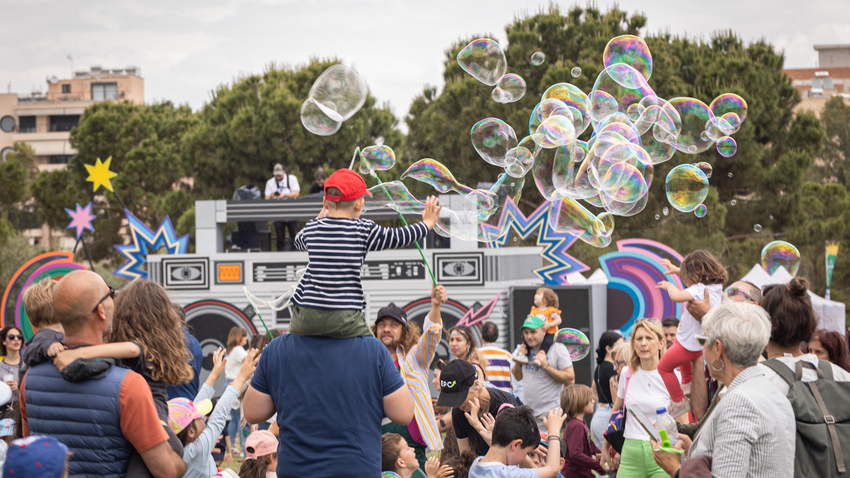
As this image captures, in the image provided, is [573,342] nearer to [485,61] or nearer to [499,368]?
[499,368]

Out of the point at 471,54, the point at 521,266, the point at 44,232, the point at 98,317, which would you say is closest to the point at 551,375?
the point at 471,54

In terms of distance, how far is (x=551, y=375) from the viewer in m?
5.67

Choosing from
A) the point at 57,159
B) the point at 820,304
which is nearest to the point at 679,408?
the point at 820,304

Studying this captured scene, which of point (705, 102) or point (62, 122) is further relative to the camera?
point (62, 122)

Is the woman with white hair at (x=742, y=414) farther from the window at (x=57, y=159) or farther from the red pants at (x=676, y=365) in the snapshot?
the window at (x=57, y=159)

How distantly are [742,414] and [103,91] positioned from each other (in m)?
56.1

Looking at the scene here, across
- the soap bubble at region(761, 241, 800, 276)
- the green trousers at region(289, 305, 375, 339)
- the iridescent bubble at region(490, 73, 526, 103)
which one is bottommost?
the green trousers at region(289, 305, 375, 339)

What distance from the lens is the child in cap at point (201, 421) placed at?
2952mm

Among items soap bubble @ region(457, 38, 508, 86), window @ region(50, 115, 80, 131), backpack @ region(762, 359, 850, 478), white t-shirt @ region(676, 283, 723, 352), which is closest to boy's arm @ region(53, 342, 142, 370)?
backpack @ region(762, 359, 850, 478)

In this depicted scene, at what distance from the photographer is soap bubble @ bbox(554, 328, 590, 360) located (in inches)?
234

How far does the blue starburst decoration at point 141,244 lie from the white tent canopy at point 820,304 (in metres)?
9.63

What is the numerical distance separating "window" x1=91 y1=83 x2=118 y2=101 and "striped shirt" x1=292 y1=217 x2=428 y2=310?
177ft

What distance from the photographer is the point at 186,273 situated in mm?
12281

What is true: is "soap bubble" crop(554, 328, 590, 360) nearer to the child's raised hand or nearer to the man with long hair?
the man with long hair
